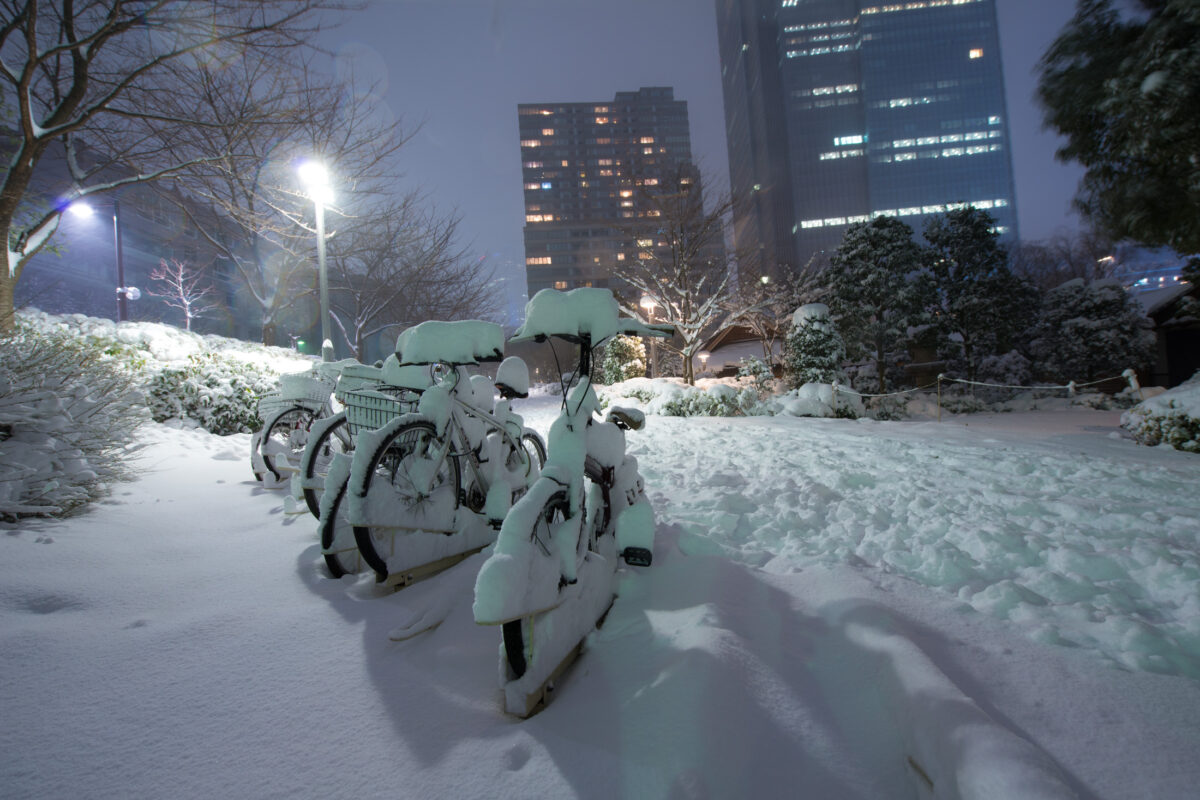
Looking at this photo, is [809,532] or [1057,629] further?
[809,532]

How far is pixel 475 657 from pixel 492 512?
1.03 m

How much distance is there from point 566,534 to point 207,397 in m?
7.49

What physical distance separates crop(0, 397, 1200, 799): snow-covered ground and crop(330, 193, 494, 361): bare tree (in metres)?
14.5

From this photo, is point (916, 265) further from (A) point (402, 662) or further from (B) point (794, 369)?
(A) point (402, 662)

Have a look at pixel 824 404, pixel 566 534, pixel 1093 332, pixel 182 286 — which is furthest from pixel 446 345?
pixel 182 286

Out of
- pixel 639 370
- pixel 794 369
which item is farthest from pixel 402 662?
pixel 639 370

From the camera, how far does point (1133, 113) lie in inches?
280

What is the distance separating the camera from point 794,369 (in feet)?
51.0

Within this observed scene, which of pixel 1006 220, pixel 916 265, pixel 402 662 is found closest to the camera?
pixel 402 662

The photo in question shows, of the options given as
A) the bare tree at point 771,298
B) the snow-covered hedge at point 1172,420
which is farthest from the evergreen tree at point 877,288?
the snow-covered hedge at point 1172,420

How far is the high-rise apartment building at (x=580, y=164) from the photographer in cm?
8362

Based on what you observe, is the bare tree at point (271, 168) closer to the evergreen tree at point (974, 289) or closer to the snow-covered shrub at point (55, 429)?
the snow-covered shrub at point (55, 429)

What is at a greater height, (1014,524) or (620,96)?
(620,96)

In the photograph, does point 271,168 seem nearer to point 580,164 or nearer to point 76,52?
point 76,52
